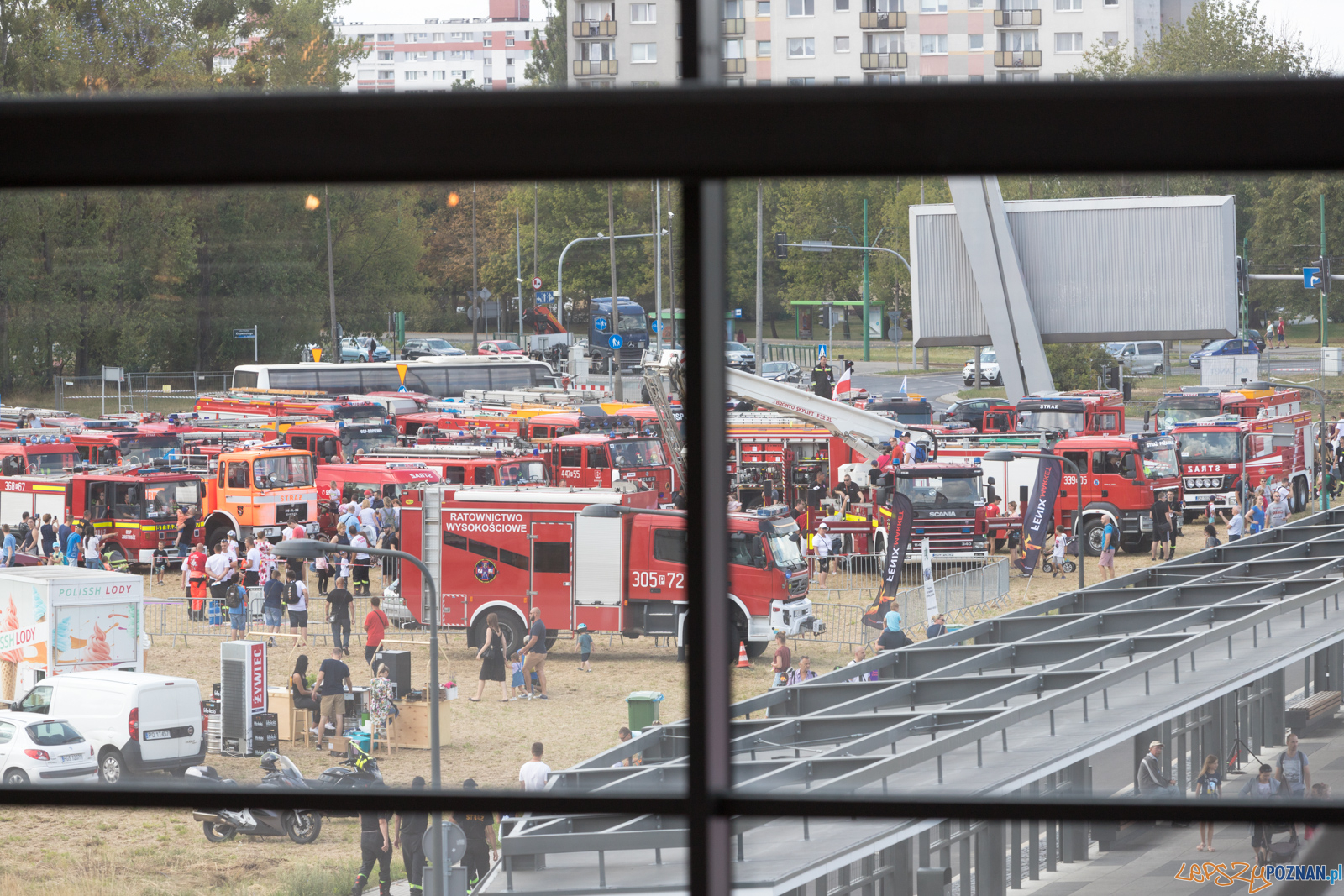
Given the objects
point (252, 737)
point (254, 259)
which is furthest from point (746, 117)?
point (254, 259)

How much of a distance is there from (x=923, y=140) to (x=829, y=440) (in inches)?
705

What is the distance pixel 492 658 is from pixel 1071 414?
30.8 feet

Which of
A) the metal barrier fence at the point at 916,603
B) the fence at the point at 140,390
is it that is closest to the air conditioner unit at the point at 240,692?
the metal barrier fence at the point at 916,603

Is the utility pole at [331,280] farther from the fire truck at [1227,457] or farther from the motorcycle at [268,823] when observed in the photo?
the fire truck at [1227,457]

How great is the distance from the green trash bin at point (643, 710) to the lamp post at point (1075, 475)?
18.7 feet

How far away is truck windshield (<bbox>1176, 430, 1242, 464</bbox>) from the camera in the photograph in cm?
1709

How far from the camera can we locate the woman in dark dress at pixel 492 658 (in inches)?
574

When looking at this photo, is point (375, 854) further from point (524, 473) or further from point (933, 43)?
point (933, 43)

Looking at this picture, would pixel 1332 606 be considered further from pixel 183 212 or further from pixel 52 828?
pixel 183 212

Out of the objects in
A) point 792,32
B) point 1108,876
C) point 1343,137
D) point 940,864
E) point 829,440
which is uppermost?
point 792,32

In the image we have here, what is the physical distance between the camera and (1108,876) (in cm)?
1132

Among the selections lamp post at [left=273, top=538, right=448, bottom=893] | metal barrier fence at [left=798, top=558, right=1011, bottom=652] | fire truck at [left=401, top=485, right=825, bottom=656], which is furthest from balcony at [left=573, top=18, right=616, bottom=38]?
metal barrier fence at [left=798, top=558, right=1011, bottom=652]

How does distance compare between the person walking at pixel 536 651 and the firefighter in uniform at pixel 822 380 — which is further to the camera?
the firefighter in uniform at pixel 822 380

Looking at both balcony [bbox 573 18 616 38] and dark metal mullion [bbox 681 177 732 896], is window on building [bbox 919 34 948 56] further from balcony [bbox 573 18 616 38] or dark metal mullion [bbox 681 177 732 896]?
dark metal mullion [bbox 681 177 732 896]
